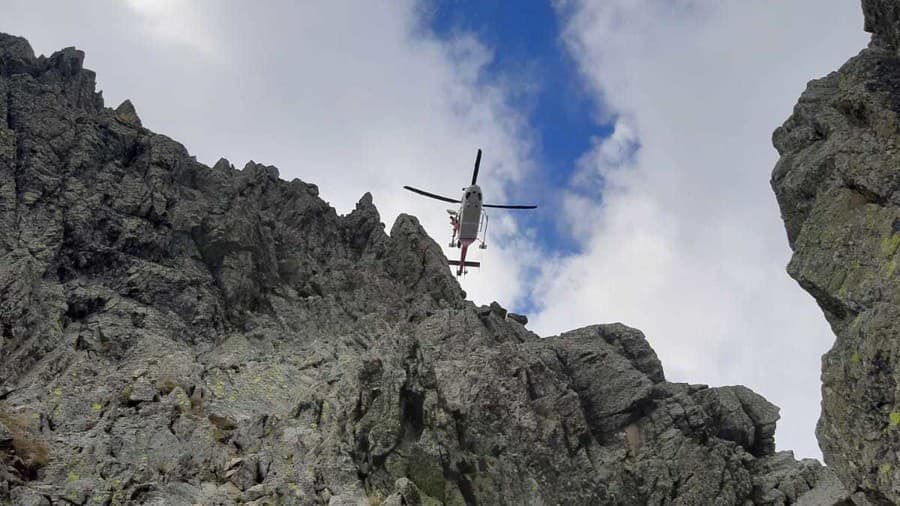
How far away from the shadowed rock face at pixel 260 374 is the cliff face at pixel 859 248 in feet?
34.5

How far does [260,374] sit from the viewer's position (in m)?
35.8

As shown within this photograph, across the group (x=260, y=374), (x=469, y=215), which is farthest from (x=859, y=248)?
(x=469, y=215)

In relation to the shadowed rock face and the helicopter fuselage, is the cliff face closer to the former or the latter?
the shadowed rock face

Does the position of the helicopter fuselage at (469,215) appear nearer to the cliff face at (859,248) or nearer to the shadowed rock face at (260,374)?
the shadowed rock face at (260,374)

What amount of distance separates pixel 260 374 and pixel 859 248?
94.8 ft

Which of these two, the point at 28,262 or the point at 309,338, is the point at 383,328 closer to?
the point at 309,338

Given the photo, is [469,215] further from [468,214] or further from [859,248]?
[859,248]

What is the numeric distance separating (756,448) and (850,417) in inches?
1023

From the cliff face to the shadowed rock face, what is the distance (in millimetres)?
10515

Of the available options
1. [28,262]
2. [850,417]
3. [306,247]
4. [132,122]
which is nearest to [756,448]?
[850,417]

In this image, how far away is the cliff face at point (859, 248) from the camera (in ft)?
46.3

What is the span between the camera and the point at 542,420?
32812 millimetres

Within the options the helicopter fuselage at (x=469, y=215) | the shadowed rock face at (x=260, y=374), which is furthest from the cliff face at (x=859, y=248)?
the helicopter fuselage at (x=469, y=215)

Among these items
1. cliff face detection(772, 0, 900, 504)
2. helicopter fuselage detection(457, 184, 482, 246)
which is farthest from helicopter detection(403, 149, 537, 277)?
cliff face detection(772, 0, 900, 504)
